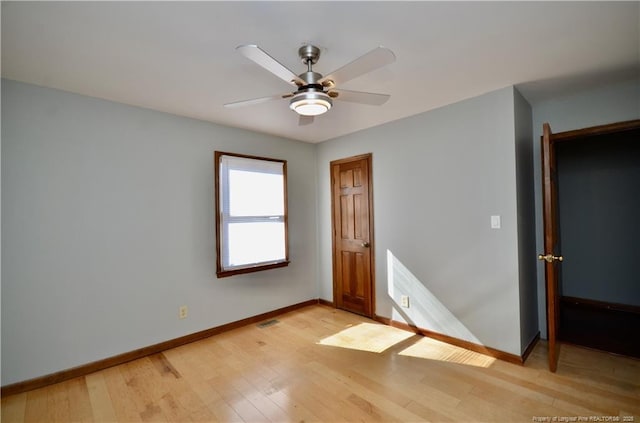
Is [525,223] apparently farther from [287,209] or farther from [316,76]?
[287,209]

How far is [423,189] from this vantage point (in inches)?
124

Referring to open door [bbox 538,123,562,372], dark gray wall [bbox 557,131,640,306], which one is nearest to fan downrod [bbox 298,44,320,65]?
open door [bbox 538,123,562,372]

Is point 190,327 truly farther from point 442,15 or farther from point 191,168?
point 442,15

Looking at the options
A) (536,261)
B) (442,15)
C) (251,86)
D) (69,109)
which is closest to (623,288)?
(536,261)

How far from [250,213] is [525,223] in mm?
2880

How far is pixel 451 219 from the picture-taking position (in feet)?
9.66

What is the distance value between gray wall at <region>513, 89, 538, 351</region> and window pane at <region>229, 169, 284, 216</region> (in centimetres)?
261

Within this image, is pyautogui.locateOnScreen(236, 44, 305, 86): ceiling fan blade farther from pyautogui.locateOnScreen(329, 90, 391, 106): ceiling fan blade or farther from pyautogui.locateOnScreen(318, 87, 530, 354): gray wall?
pyautogui.locateOnScreen(318, 87, 530, 354): gray wall

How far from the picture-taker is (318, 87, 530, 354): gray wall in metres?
2.59

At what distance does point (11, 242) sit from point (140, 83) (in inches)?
60.9

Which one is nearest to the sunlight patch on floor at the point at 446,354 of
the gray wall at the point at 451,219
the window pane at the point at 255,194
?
the gray wall at the point at 451,219

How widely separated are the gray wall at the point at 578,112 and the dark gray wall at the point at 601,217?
1385 mm

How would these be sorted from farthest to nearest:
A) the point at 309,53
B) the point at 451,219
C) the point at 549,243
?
the point at 451,219
the point at 549,243
the point at 309,53

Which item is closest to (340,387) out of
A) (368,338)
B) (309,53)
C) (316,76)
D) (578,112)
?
(368,338)
